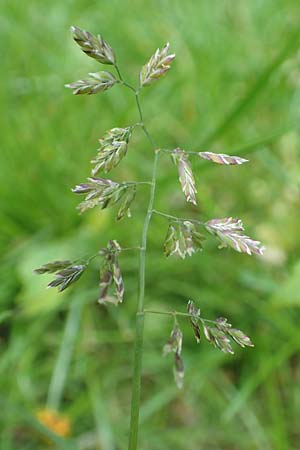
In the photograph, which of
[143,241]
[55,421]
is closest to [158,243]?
[55,421]

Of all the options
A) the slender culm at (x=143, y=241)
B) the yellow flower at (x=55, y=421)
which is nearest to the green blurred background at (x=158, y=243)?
the yellow flower at (x=55, y=421)

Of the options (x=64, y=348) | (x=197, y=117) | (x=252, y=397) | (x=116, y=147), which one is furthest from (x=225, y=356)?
(x=116, y=147)

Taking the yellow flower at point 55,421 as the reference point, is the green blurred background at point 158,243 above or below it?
above

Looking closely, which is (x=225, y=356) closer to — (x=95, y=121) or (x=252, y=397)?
(x=252, y=397)

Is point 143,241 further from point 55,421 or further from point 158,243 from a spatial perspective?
point 158,243

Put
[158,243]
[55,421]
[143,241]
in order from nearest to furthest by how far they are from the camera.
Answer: [143,241] < [55,421] < [158,243]

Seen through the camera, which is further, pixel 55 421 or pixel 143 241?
pixel 55 421

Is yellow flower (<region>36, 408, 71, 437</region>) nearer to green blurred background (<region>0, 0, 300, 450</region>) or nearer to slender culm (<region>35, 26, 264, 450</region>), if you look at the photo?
green blurred background (<region>0, 0, 300, 450</region>)

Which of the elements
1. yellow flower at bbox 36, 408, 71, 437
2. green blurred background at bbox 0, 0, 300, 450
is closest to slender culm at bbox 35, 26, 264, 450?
green blurred background at bbox 0, 0, 300, 450

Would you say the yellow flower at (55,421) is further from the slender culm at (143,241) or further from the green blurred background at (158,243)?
the slender culm at (143,241)
